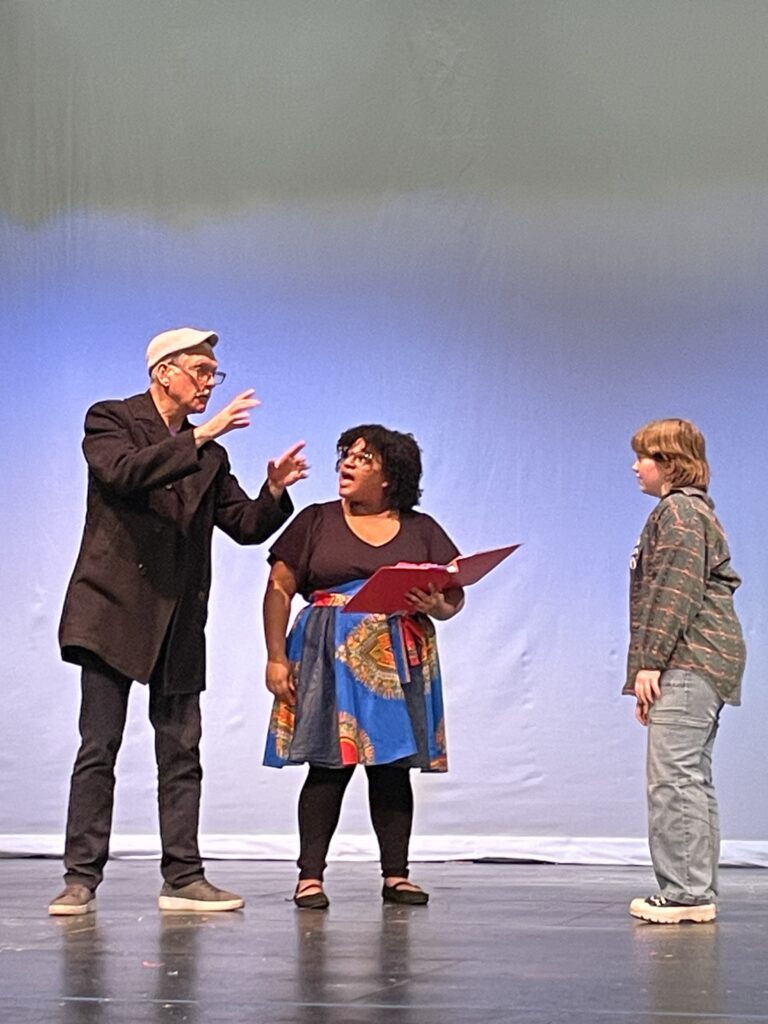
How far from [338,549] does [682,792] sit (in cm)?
91

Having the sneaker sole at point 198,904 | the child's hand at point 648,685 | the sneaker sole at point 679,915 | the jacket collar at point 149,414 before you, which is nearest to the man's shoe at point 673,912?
the sneaker sole at point 679,915

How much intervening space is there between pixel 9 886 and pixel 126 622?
110cm

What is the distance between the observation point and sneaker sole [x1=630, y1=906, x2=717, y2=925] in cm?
330

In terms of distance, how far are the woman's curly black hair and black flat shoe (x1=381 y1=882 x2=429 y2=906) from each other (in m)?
0.84

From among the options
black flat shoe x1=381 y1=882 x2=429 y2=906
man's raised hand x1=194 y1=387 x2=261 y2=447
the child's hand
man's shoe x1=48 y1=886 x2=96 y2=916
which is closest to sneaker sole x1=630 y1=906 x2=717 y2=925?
the child's hand

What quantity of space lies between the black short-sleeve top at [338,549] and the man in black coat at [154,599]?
10cm

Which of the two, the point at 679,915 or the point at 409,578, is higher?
the point at 409,578

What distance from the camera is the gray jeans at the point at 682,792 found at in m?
3.34

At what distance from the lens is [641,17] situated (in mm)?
5227

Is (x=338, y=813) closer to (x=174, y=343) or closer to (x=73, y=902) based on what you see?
(x=73, y=902)

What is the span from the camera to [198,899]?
352cm

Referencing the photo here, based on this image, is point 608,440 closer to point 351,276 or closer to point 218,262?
point 351,276

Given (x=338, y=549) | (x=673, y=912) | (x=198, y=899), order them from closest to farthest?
(x=673, y=912), (x=198, y=899), (x=338, y=549)

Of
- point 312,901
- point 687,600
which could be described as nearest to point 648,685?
point 687,600
